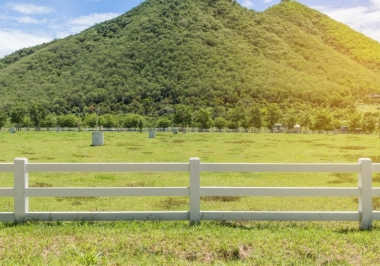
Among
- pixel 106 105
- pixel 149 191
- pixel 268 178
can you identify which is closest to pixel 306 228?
pixel 149 191

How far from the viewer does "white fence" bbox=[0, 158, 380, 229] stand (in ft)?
22.2

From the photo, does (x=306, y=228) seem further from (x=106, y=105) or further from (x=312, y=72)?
(x=312, y=72)

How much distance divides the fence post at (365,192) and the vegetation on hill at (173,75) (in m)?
121

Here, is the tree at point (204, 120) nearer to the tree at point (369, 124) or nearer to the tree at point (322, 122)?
the tree at point (322, 122)

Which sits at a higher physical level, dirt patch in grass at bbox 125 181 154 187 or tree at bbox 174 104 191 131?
tree at bbox 174 104 191 131

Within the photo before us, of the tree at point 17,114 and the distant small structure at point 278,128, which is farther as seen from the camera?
the distant small structure at point 278,128

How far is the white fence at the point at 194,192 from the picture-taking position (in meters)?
6.77

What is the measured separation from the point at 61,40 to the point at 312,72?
12898cm

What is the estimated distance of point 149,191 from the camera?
6.80 m

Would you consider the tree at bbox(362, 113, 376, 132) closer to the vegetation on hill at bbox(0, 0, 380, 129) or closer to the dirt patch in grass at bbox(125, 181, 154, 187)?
the vegetation on hill at bbox(0, 0, 380, 129)

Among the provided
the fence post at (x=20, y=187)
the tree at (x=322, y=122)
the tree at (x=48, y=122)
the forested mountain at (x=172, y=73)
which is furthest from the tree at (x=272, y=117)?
the fence post at (x=20, y=187)

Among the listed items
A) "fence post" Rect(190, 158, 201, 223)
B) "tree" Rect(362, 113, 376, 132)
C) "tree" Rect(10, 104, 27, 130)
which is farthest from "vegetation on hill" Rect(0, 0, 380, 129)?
"fence post" Rect(190, 158, 201, 223)

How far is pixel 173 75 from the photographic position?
159 metres

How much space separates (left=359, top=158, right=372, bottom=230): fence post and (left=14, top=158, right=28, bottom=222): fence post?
6.25 m
